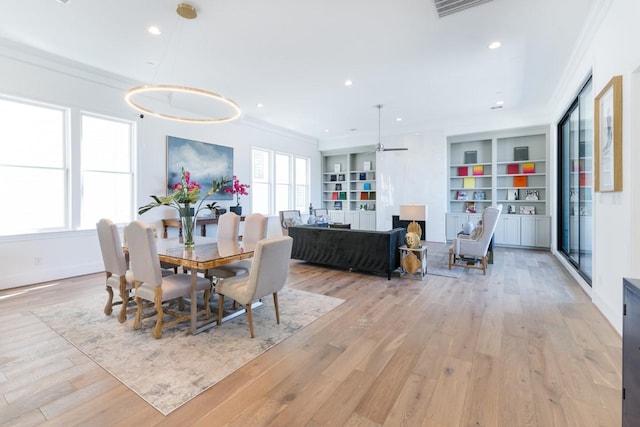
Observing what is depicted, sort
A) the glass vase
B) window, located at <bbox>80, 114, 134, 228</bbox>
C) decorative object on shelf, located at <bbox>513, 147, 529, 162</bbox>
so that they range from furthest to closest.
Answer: decorative object on shelf, located at <bbox>513, 147, 529, 162</bbox>
window, located at <bbox>80, 114, 134, 228</bbox>
the glass vase

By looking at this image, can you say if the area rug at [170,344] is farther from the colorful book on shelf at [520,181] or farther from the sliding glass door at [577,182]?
the colorful book on shelf at [520,181]

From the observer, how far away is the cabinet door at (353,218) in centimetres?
984

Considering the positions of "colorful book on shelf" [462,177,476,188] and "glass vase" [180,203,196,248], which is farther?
"colorful book on shelf" [462,177,476,188]

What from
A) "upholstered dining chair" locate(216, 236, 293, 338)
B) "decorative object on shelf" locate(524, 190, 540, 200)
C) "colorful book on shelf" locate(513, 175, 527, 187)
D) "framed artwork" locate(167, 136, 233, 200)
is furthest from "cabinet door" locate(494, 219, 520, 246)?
"framed artwork" locate(167, 136, 233, 200)

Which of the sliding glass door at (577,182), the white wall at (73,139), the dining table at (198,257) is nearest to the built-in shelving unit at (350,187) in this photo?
the sliding glass door at (577,182)

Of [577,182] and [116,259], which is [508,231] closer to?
[577,182]

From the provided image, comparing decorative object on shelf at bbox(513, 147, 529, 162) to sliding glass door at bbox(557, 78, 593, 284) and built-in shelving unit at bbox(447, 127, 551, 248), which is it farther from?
sliding glass door at bbox(557, 78, 593, 284)

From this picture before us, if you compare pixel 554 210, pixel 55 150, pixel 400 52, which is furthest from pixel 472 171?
pixel 55 150

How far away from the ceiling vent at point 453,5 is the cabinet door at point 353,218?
23.0 ft

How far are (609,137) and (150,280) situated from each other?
447 cm

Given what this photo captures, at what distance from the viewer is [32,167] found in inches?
171

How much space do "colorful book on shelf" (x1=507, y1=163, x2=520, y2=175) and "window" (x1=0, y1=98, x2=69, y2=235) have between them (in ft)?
30.5

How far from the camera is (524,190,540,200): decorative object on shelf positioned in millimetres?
7309

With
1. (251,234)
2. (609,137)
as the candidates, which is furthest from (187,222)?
(609,137)
